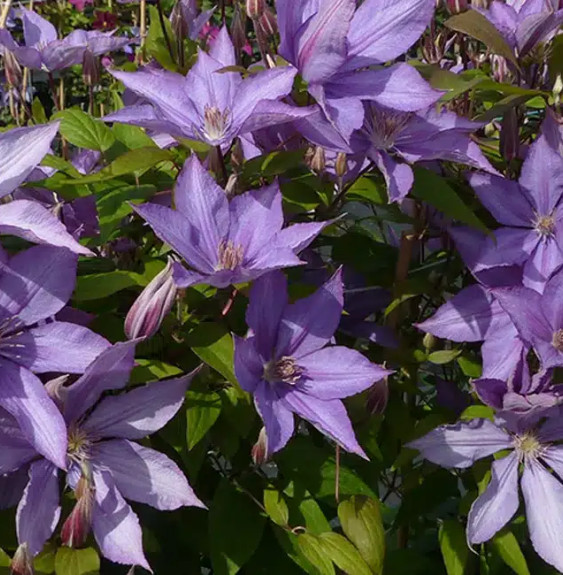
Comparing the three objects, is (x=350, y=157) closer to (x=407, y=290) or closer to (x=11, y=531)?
(x=407, y=290)

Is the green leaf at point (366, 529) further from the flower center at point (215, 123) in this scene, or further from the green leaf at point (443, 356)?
the flower center at point (215, 123)

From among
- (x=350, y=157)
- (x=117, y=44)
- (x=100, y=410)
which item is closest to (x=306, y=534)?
(x=100, y=410)

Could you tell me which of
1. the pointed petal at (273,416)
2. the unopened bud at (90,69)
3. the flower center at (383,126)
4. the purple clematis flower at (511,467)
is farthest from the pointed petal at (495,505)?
the unopened bud at (90,69)

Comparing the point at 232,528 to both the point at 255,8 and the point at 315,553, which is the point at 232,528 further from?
the point at 255,8

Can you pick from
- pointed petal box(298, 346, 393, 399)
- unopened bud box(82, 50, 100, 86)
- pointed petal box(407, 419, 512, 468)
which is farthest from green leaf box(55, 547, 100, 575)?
unopened bud box(82, 50, 100, 86)

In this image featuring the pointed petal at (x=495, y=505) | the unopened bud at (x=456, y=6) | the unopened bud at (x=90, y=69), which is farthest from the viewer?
the unopened bud at (x=90, y=69)

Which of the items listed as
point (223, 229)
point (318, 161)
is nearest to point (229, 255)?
point (223, 229)

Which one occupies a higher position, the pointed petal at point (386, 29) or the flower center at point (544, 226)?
the pointed petal at point (386, 29)
